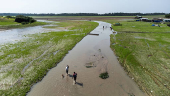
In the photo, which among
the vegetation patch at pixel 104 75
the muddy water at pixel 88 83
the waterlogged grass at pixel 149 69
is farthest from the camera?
the vegetation patch at pixel 104 75

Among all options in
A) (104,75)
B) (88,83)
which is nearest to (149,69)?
(104,75)

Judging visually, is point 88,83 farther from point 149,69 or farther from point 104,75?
point 149,69

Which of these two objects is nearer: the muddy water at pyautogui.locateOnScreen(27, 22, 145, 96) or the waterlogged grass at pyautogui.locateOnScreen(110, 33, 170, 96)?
the muddy water at pyautogui.locateOnScreen(27, 22, 145, 96)

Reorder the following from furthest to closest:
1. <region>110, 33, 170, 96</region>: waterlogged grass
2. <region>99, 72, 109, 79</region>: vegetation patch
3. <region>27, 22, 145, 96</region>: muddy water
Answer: <region>99, 72, 109, 79</region>: vegetation patch → <region>110, 33, 170, 96</region>: waterlogged grass → <region>27, 22, 145, 96</region>: muddy water

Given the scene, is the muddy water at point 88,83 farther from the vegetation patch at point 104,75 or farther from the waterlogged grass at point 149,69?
the waterlogged grass at point 149,69

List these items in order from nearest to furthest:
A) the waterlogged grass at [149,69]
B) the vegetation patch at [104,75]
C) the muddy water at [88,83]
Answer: the muddy water at [88,83] < the waterlogged grass at [149,69] < the vegetation patch at [104,75]

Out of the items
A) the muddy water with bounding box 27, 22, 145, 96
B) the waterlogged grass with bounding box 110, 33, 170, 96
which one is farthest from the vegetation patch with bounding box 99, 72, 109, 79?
the waterlogged grass with bounding box 110, 33, 170, 96

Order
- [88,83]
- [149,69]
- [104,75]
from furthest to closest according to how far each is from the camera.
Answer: [149,69] → [104,75] → [88,83]

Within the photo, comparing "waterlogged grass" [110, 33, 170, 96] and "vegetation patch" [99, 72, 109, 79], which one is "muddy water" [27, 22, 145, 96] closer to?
"vegetation patch" [99, 72, 109, 79]

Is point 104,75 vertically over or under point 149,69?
under

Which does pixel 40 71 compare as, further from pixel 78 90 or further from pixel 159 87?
pixel 159 87

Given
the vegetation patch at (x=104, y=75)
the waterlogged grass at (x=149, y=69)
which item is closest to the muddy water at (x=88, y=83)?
the vegetation patch at (x=104, y=75)
